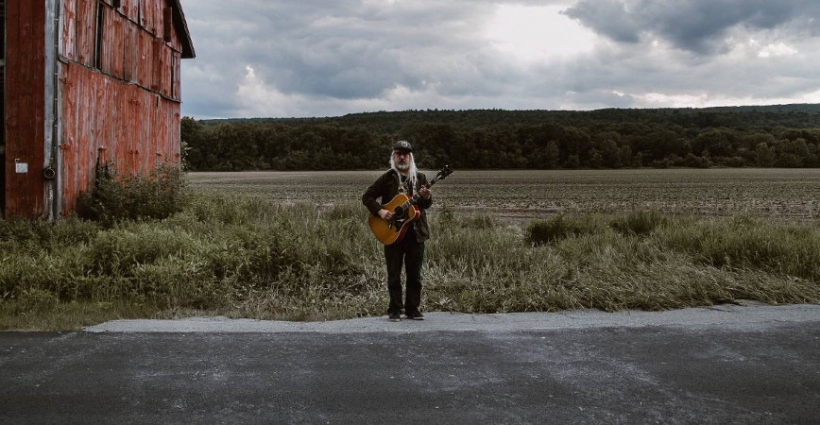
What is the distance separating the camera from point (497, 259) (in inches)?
386

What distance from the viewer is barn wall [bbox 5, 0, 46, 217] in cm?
1198

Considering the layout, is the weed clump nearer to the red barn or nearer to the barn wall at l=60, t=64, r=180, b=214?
the barn wall at l=60, t=64, r=180, b=214

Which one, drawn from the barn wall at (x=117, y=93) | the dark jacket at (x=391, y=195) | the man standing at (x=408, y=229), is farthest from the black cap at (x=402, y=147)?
the barn wall at (x=117, y=93)

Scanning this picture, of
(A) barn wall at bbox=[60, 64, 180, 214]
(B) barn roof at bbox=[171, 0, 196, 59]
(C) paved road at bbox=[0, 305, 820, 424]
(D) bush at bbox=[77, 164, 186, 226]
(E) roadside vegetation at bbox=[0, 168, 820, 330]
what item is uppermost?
(B) barn roof at bbox=[171, 0, 196, 59]

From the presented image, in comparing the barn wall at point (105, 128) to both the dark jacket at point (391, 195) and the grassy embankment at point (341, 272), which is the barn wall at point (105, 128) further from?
the dark jacket at point (391, 195)

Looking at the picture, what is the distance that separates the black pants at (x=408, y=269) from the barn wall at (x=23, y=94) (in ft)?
27.4

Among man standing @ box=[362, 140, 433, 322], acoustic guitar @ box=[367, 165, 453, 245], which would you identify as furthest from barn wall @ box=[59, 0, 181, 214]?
acoustic guitar @ box=[367, 165, 453, 245]

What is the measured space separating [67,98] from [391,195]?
865 centimetres

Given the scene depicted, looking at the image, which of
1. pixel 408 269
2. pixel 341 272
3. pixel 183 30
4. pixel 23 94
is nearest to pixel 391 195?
pixel 408 269

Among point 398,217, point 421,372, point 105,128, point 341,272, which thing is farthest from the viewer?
point 105,128

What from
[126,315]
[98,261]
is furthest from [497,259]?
[98,261]

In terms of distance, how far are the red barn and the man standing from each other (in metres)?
8.07

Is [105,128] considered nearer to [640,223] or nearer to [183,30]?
[183,30]

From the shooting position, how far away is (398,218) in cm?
693
